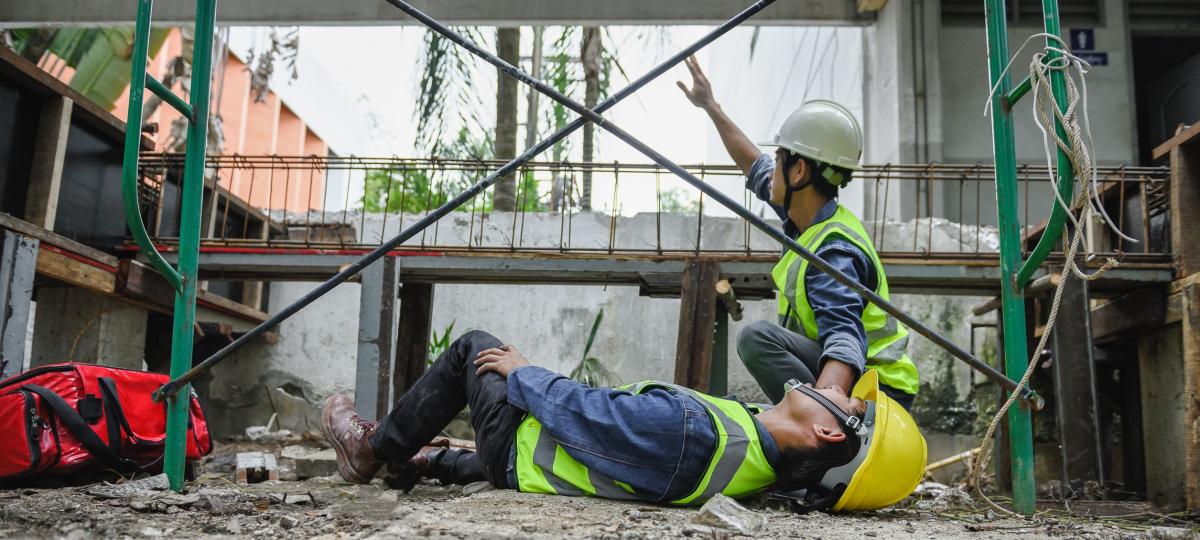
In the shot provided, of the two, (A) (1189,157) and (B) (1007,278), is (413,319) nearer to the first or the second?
(B) (1007,278)

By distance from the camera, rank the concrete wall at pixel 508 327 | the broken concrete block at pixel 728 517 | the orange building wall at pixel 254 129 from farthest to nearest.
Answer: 1. the orange building wall at pixel 254 129
2. the concrete wall at pixel 508 327
3. the broken concrete block at pixel 728 517

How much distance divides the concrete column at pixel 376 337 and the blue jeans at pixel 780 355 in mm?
2905

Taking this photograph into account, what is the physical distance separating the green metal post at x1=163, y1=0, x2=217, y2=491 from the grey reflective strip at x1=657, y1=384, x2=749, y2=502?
1.87m

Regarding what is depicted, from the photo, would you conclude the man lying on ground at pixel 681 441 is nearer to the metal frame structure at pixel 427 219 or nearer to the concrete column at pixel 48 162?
the metal frame structure at pixel 427 219

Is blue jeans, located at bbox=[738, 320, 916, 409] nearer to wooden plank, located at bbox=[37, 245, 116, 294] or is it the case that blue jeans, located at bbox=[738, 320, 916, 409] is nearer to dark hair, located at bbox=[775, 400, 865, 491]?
dark hair, located at bbox=[775, 400, 865, 491]

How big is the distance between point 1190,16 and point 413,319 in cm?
794

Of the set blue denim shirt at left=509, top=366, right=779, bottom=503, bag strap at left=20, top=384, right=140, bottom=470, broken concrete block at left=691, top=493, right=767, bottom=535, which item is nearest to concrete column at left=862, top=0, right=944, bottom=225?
blue denim shirt at left=509, top=366, right=779, bottom=503

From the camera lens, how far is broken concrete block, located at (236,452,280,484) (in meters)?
5.02

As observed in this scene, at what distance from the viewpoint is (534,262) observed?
6.10 meters

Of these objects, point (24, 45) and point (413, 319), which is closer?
point (413, 319)

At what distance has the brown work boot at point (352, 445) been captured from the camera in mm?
3625

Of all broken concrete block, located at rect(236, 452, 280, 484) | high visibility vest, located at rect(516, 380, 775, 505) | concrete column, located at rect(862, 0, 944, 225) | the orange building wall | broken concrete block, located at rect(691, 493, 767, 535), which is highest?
the orange building wall

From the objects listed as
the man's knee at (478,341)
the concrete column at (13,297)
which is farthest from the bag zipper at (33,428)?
the man's knee at (478,341)

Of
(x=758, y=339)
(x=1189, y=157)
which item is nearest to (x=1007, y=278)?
(x=758, y=339)
